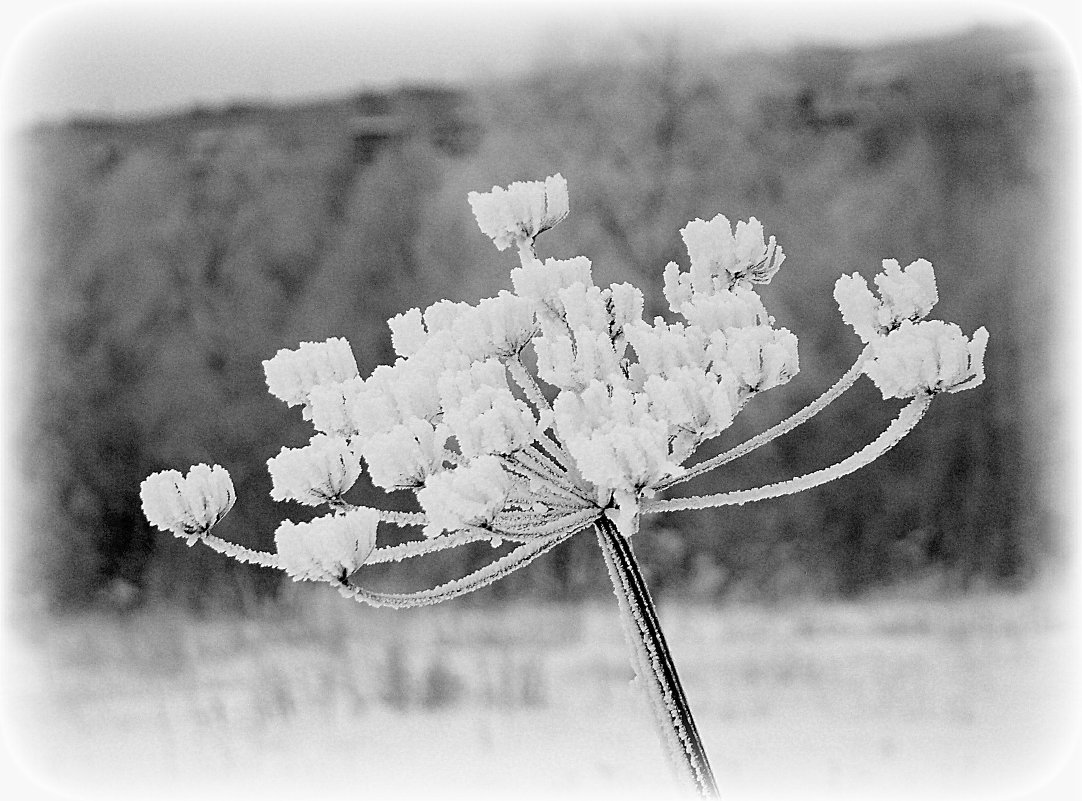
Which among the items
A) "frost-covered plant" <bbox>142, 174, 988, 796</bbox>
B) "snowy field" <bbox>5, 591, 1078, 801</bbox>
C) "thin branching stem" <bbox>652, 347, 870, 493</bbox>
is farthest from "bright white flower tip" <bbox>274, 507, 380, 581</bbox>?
"snowy field" <bbox>5, 591, 1078, 801</bbox>

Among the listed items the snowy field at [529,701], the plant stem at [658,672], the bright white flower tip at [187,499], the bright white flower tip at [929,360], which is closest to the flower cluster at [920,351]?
the bright white flower tip at [929,360]

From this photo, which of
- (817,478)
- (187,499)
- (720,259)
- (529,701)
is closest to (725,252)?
(720,259)

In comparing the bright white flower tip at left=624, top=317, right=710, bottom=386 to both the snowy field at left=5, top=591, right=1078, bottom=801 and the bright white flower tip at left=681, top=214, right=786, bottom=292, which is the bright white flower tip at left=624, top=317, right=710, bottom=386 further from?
the snowy field at left=5, top=591, right=1078, bottom=801

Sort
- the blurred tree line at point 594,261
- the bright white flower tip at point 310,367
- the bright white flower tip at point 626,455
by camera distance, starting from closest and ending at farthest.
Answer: the bright white flower tip at point 626,455 < the bright white flower tip at point 310,367 < the blurred tree line at point 594,261

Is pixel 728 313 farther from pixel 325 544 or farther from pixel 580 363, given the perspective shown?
pixel 325 544

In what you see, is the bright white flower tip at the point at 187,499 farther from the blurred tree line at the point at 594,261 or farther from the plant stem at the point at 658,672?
the blurred tree line at the point at 594,261

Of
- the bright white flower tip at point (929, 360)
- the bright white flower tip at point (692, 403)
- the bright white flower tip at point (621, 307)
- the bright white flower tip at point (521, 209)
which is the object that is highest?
the bright white flower tip at point (521, 209)

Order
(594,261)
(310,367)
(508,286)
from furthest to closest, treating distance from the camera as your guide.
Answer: (508,286), (594,261), (310,367)

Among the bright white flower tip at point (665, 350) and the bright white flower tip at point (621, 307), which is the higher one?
the bright white flower tip at point (621, 307)
